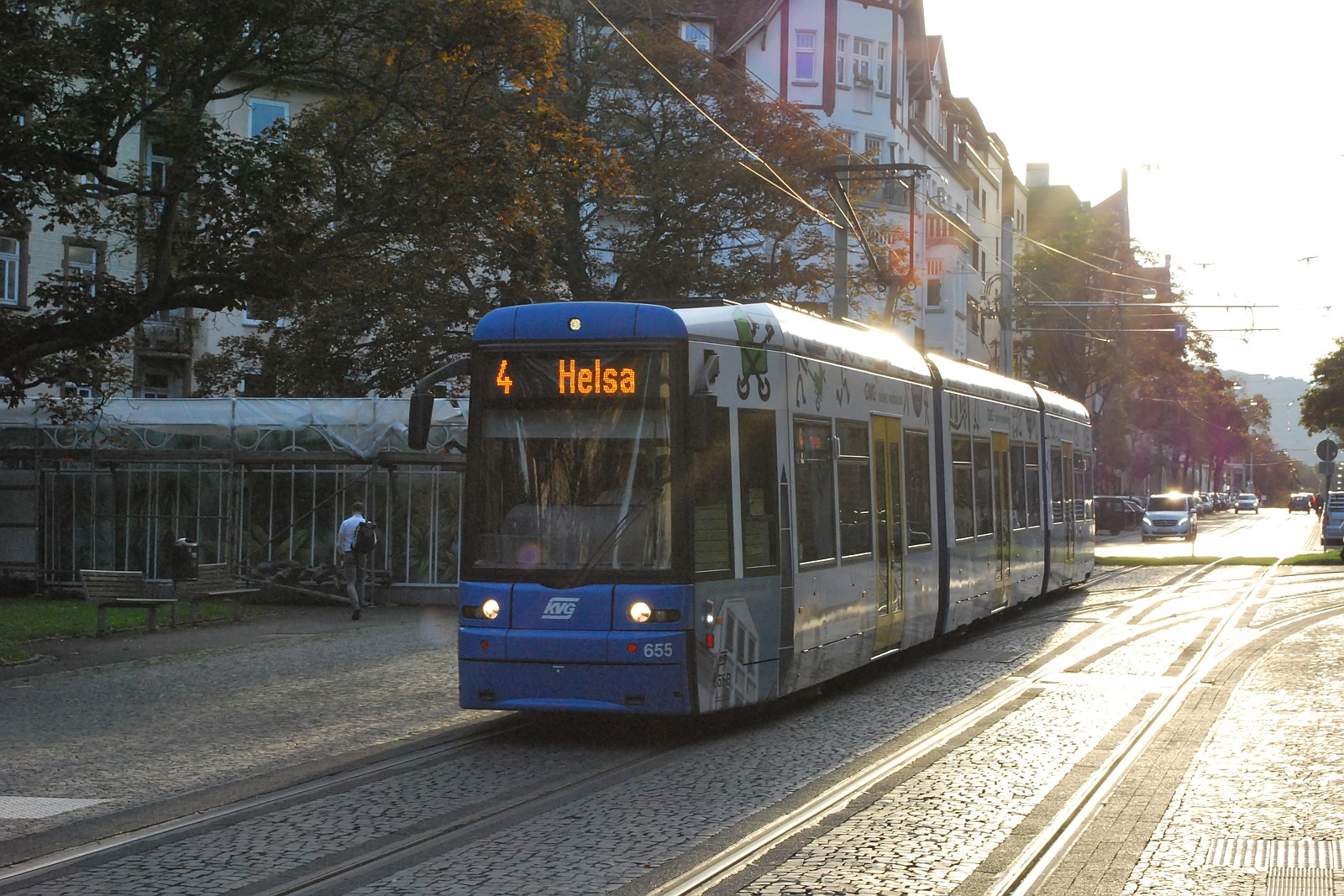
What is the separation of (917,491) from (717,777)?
20.9ft

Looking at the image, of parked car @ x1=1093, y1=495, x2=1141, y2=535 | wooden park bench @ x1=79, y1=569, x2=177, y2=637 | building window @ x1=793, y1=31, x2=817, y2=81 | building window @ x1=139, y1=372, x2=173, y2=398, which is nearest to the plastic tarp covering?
wooden park bench @ x1=79, y1=569, x2=177, y2=637

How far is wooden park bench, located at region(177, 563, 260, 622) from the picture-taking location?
2314 cm

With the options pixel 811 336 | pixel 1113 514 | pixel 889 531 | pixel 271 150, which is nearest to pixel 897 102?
pixel 1113 514

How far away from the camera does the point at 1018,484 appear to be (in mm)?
21141

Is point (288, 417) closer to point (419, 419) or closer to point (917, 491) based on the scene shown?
point (917, 491)

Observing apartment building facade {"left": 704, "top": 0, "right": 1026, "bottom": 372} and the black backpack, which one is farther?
apartment building facade {"left": 704, "top": 0, "right": 1026, "bottom": 372}

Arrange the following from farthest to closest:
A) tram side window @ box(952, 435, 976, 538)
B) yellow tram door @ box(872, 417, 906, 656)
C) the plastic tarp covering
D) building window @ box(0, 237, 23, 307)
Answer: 1. building window @ box(0, 237, 23, 307)
2. the plastic tarp covering
3. tram side window @ box(952, 435, 976, 538)
4. yellow tram door @ box(872, 417, 906, 656)

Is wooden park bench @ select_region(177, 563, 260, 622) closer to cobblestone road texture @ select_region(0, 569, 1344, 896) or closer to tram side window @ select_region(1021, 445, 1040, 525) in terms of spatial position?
cobblestone road texture @ select_region(0, 569, 1344, 896)

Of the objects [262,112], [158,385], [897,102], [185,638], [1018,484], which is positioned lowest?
[185,638]

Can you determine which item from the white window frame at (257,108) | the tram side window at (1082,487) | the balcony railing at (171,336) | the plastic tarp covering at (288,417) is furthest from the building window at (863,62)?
the plastic tarp covering at (288,417)

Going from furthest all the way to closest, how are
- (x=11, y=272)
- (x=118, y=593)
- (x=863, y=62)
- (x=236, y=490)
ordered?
(x=863, y=62) < (x=11, y=272) < (x=236, y=490) < (x=118, y=593)

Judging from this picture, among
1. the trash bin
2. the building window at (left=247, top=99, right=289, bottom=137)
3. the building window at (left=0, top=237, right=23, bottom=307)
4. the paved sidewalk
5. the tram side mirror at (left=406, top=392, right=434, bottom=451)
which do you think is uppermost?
the building window at (left=247, top=99, right=289, bottom=137)

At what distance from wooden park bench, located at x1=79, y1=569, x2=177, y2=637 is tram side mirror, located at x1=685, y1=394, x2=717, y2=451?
12.0m

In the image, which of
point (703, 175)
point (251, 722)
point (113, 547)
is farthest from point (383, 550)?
point (251, 722)
